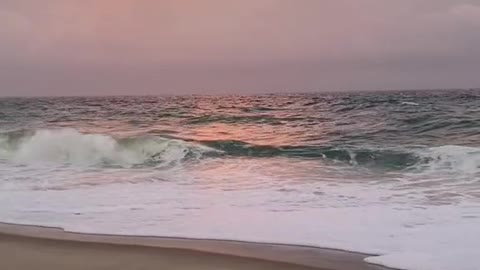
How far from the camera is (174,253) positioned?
502 cm

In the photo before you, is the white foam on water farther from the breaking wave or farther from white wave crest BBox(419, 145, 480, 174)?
the breaking wave

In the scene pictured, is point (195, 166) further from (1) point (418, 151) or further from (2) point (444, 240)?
(2) point (444, 240)

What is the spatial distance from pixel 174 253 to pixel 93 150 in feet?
30.9

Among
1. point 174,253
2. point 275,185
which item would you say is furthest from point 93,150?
point 174,253

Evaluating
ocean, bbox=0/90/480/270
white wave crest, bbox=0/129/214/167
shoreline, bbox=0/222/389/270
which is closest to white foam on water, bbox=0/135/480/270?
ocean, bbox=0/90/480/270

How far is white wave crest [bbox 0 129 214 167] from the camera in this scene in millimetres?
12984

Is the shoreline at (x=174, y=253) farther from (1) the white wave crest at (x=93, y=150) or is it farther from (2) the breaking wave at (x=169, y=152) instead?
(1) the white wave crest at (x=93, y=150)

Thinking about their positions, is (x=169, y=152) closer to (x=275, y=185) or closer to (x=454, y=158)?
(x=275, y=185)

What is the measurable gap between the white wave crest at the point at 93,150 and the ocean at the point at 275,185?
0.03 meters

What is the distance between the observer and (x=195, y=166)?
11.9m

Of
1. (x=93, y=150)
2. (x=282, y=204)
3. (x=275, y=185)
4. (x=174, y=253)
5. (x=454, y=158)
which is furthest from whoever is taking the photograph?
(x=93, y=150)

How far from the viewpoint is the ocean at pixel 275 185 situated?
18.6 feet

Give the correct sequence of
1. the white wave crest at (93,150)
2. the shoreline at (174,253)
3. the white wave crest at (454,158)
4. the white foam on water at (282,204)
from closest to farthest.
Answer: the shoreline at (174,253), the white foam on water at (282,204), the white wave crest at (454,158), the white wave crest at (93,150)

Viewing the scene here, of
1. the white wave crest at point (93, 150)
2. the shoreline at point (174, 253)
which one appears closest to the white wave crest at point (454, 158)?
the white wave crest at point (93, 150)
